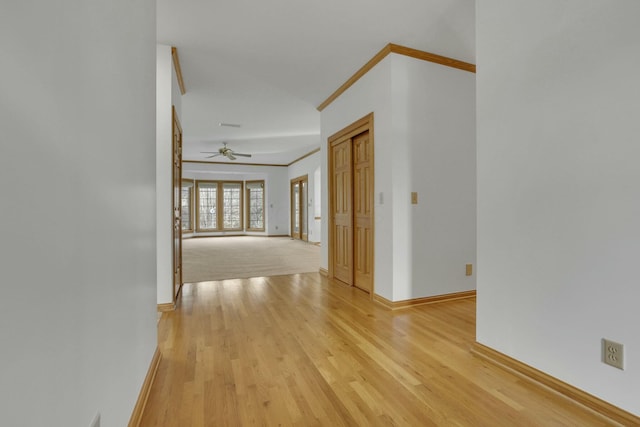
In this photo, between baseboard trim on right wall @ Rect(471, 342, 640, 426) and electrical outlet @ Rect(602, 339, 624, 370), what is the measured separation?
0.64 ft

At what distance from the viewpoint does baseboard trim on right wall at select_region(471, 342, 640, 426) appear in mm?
1396

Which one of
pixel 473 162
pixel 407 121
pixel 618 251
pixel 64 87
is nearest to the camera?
pixel 64 87

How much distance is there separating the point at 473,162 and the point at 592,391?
2.42 meters

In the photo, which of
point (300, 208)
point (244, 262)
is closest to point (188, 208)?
point (300, 208)

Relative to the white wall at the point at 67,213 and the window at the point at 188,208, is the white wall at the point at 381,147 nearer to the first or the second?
the white wall at the point at 67,213

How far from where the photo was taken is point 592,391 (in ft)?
4.93

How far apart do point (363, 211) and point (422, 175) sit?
842 millimetres

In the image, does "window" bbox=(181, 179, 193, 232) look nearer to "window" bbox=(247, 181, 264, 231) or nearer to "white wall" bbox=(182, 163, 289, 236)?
"white wall" bbox=(182, 163, 289, 236)

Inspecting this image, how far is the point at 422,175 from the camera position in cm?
319

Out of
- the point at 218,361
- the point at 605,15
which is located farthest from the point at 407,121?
the point at 218,361

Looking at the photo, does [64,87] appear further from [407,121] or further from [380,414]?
[407,121]

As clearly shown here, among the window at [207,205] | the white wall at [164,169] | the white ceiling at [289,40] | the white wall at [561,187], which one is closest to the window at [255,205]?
the window at [207,205]

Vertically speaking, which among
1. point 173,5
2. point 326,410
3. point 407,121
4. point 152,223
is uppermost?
point 173,5

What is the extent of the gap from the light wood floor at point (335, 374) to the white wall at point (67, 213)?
0.47 metres
